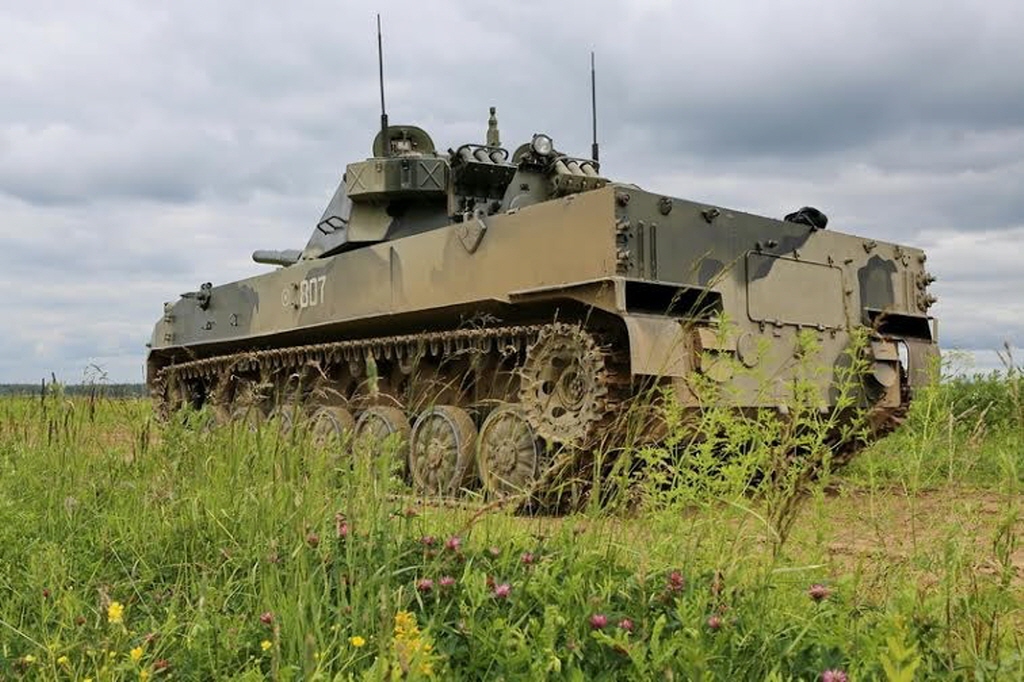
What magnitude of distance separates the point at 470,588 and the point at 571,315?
4.78 m

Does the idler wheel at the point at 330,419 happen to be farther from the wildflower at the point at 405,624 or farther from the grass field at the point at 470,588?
the wildflower at the point at 405,624

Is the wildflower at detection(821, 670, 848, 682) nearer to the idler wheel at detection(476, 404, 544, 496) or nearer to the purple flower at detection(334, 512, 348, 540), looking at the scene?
the purple flower at detection(334, 512, 348, 540)

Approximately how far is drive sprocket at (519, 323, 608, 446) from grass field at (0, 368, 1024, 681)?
2.40 metres

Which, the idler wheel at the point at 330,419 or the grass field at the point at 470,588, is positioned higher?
the idler wheel at the point at 330,419

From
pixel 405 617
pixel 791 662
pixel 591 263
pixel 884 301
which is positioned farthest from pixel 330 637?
pixel 884 301

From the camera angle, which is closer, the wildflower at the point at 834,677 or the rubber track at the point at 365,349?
the wildflower at the point at 834,677

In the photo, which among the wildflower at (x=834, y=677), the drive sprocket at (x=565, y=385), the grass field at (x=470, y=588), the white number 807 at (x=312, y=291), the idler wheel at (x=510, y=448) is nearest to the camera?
the wildflower at (x=834, y=677)

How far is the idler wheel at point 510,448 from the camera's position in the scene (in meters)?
7.52

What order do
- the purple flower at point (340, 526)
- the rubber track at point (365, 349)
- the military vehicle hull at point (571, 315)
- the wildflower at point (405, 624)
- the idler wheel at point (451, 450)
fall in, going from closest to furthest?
1. the wildflower at point (405, 624)
2. the purple flower at point (340, 526)
3. the military vehicle hull at point (571, 315)
4. the rubber track at point (365, 349)
5. the idler wheel at point (451, 450)

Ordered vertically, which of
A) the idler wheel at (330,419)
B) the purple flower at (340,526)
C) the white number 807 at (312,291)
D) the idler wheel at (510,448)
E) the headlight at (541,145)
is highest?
the headlight at (541,145)

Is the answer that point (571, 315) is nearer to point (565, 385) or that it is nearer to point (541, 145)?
point (565, 385)

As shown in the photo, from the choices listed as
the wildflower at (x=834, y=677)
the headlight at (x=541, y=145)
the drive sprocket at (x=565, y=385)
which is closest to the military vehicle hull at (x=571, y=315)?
the drive sprocket at (x=565, y=385)

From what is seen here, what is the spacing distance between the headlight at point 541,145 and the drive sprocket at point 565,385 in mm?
2334

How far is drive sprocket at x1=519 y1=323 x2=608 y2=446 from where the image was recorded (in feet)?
22.4
